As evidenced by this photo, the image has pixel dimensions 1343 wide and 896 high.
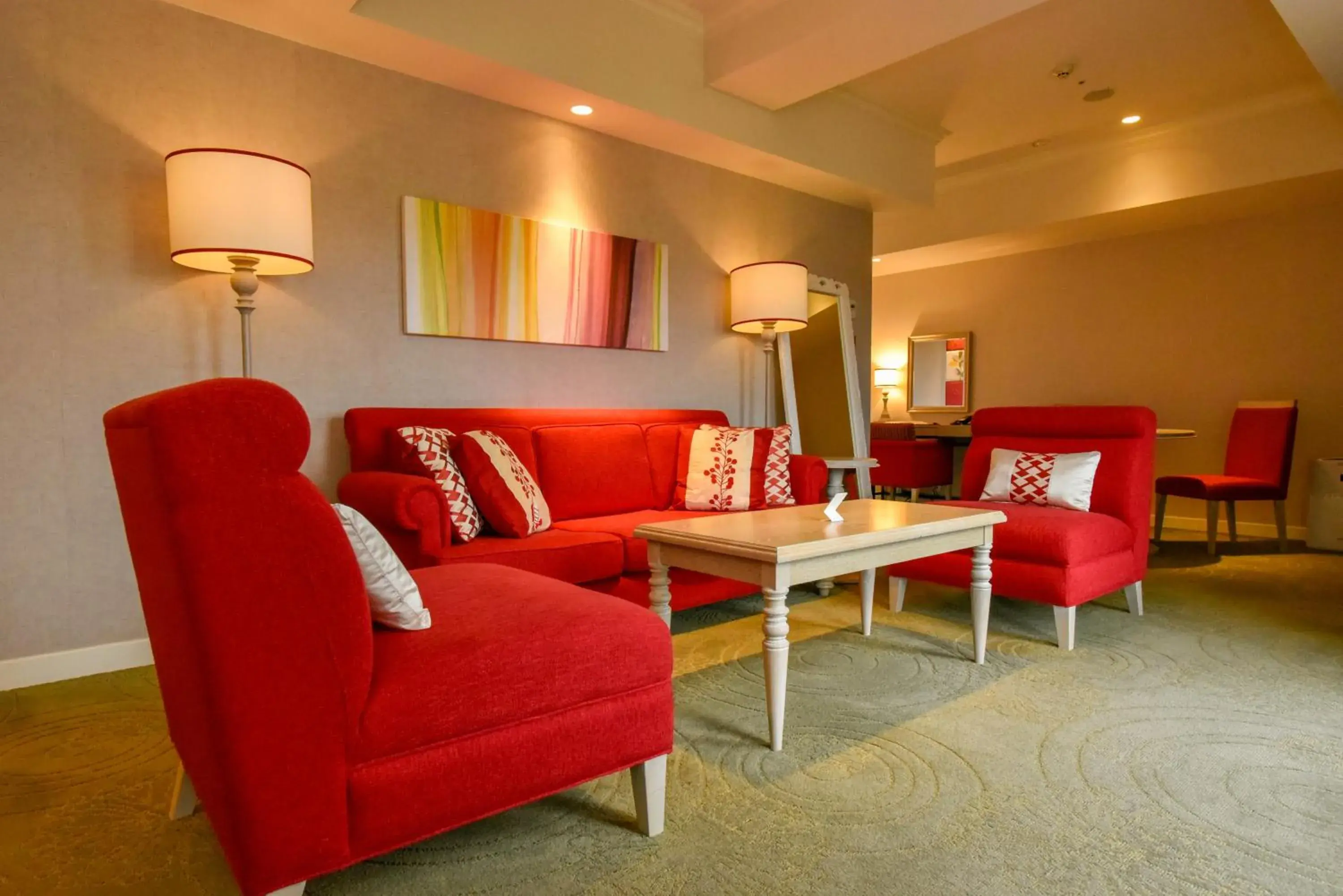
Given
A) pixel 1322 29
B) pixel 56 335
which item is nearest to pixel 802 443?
pixel 1322 29

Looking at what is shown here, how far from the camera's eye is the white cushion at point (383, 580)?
129cm

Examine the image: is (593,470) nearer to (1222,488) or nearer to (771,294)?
(771,294)

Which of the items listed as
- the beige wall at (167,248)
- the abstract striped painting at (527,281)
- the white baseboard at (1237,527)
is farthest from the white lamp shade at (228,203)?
the white baseboard at (1237,527)

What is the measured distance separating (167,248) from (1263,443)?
19.2 ft

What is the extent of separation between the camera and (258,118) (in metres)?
2.72

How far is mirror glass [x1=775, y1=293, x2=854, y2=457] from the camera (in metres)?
4.66

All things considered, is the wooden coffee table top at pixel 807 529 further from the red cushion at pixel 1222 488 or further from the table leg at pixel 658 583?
the red cushion at pixel 1222 488

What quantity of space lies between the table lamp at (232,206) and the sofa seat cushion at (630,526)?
1320 mm

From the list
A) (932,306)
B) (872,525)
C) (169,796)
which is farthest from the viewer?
(932,306)

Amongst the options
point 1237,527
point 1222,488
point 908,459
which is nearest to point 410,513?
point 1222,488

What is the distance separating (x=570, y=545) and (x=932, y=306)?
5.81m

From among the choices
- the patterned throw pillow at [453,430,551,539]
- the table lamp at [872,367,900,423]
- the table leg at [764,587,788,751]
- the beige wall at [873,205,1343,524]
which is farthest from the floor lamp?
the table lamp at [872,367,900,423]

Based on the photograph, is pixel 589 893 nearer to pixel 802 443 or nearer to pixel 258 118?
pixel 258 118

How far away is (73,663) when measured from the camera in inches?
96.1
